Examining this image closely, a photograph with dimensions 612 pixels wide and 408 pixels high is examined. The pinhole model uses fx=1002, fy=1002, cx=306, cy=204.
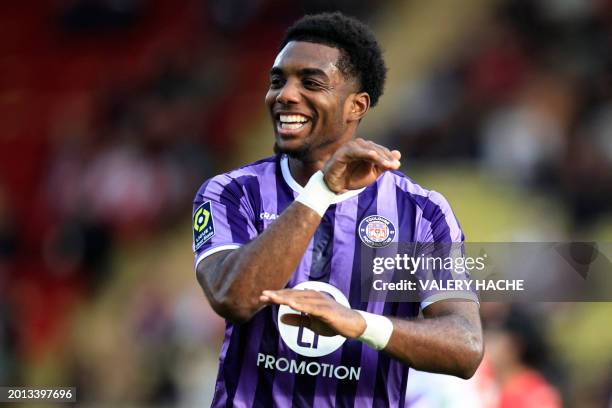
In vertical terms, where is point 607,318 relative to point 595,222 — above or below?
below

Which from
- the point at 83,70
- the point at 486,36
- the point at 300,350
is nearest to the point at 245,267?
the point at 300,350

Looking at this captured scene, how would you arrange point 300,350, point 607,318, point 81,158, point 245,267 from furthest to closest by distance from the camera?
point 81,158
point 607,318
point 300,350
point 245,267

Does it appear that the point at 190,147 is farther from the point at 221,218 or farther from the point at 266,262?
the point at 266,262

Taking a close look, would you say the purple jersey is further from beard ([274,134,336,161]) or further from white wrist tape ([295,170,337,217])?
white wrist tape ([295,170,337,217])

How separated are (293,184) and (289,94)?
32cm

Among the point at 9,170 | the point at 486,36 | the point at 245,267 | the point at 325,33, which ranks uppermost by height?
the point at 486,36

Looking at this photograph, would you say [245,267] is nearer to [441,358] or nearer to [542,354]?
[441,358]

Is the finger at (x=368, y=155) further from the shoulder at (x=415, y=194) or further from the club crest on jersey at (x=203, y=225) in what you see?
the club crest on jersey at (x=203, y=225)

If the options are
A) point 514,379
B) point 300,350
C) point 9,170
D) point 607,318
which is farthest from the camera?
point 9,170

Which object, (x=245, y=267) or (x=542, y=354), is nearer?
(x=245, y=267)

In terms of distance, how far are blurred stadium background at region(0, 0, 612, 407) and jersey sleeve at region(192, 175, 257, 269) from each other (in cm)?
369

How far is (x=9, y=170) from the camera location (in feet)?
37.9

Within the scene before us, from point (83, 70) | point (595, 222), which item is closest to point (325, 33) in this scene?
point (595, 222)

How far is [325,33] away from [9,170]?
8.75m
